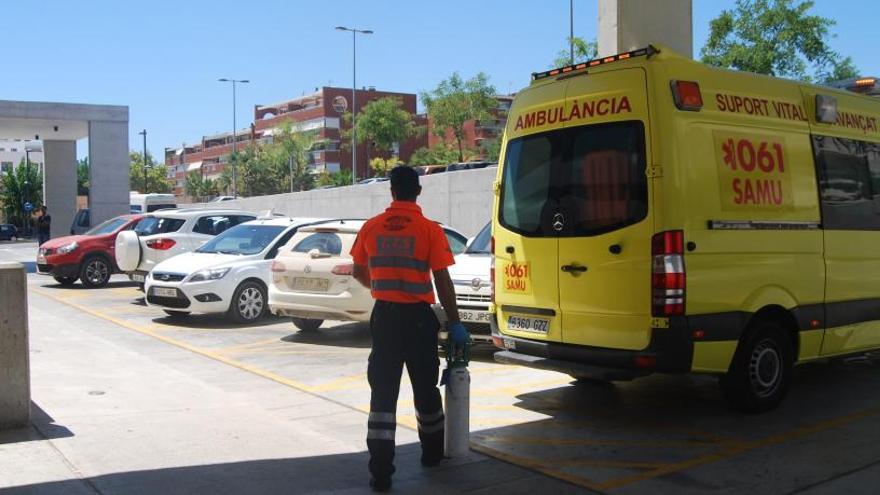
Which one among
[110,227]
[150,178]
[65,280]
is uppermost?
[150,178]

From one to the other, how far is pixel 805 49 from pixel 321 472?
36.5m

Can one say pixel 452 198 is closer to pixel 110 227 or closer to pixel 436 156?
pixel 110 227

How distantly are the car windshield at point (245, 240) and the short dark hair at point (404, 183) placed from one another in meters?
7.79

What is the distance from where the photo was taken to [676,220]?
5887 millimetres

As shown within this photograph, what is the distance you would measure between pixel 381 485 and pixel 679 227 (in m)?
2.72

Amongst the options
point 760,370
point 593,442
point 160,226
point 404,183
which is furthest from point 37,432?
point 160,226

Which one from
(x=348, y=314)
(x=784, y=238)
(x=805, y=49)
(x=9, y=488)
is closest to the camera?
(x=9, y=488)

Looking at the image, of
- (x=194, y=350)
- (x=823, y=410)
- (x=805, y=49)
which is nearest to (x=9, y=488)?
(x=194, y=350)

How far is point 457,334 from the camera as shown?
530 centimetres

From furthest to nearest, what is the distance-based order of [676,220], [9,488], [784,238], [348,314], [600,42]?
[600,42], [348,314], [784,238], [676,220], [9,488]

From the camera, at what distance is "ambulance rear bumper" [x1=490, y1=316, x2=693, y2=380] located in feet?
19.3

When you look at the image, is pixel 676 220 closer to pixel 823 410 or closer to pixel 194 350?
pixel 823 410

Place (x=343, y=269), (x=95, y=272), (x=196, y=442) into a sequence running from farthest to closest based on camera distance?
1. (x=95, y=272)
2. (x=343, y=269)
3. (x=196, y=442)

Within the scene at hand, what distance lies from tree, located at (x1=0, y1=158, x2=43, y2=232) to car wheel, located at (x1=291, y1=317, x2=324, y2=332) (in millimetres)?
57156
